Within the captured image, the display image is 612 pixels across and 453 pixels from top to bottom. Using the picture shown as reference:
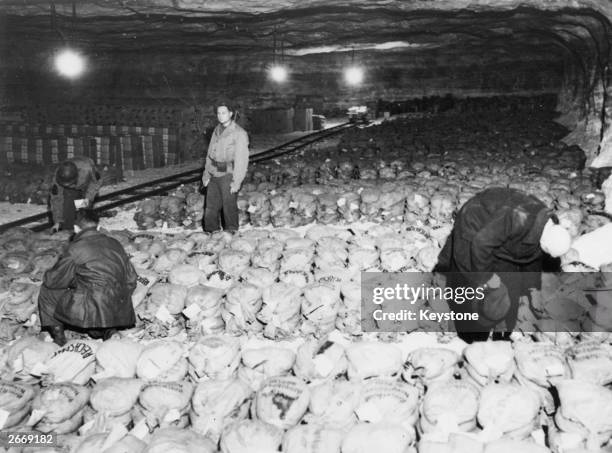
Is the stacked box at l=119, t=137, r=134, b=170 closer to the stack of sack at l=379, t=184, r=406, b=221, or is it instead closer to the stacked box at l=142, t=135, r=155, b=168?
the stacked box at l=142, t=135, r=155, b=168

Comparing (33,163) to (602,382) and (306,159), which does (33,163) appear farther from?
(602,382)

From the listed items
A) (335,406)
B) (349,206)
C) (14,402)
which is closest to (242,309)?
(335,406)

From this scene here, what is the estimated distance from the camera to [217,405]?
10.8ft

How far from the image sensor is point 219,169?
682 centimetres

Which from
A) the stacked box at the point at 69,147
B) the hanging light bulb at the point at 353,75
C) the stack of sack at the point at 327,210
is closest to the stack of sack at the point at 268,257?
the stack of sack at the point at 327,210

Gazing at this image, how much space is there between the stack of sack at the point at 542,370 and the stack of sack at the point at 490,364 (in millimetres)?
71

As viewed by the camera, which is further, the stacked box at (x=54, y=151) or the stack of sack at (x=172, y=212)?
the stacked box at (x=54, y=151)

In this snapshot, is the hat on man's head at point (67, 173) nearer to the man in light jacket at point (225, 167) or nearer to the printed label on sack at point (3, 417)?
the man in light jacket at point (225, 167)

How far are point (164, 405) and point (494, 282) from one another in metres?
2.68

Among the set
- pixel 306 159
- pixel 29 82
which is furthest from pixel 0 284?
pixel 29 82

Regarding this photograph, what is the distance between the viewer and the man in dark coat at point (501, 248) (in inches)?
145

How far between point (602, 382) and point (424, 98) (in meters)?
24.3

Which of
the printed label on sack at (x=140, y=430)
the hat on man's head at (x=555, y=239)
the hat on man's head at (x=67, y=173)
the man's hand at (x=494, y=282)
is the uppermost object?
the hat on man's head at (x=555, y=239)

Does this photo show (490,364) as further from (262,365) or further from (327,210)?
(327,210)
